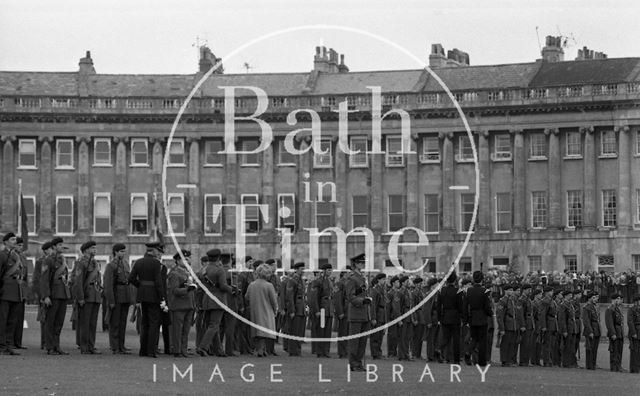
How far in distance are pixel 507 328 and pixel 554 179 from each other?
142ft

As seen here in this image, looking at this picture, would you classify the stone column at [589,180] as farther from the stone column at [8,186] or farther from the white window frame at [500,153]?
the stone column at [8,186]

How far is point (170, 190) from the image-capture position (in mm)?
84938

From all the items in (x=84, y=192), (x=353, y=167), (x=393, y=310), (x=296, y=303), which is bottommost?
(x=393, y=310)

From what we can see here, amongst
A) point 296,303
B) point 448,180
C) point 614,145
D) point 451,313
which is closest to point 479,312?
point 451,313

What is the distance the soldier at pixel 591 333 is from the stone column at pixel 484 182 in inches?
1586

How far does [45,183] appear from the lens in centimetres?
8469

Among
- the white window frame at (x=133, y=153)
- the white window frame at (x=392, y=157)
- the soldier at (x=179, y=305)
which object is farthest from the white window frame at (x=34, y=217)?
the soldier at (x=179, y=305)

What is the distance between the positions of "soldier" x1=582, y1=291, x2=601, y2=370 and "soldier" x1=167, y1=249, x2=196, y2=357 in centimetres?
1198

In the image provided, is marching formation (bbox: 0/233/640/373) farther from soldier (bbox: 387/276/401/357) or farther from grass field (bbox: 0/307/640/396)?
grass field (bbox: 0/307/640/396)

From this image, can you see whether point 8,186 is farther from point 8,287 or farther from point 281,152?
point 8,287

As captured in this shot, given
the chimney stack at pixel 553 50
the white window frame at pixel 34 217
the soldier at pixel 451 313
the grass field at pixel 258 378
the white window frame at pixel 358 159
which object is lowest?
the grass field at pixel 258 378

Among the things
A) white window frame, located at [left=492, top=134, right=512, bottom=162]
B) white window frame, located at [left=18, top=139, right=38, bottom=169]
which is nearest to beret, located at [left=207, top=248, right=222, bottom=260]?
white window frame, located at [left=492, top=134, right=512, bottom=162]

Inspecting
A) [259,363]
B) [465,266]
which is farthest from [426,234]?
[259,363]

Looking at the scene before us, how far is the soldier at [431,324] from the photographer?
38938 millimetres
